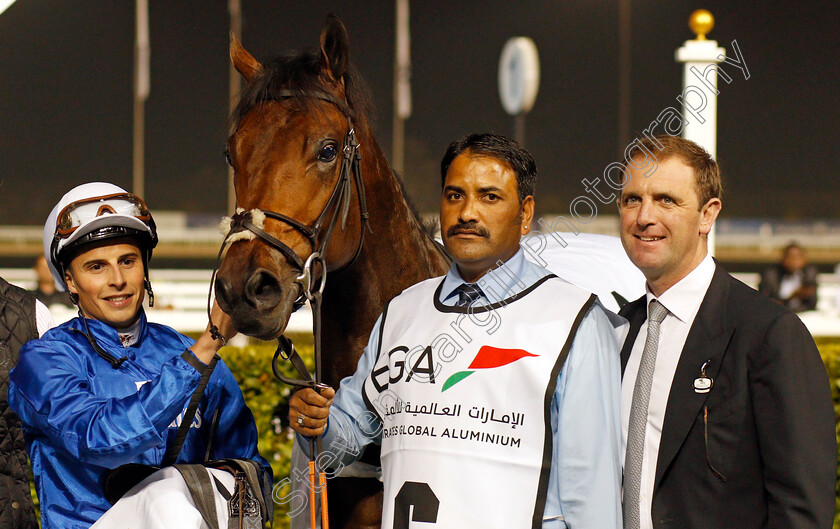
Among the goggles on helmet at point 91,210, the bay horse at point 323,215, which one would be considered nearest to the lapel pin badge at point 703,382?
the bay horse at point 323,215

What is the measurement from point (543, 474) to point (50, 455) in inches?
44.5

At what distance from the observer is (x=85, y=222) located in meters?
1.86

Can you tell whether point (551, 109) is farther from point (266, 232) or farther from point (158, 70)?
point (266, 232)

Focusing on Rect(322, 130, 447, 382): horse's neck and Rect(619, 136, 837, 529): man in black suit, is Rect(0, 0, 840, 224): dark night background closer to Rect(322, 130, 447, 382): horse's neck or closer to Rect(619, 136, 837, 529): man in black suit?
Rect(322, 130, 447, 382): horse's neck

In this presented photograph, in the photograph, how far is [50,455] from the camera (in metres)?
1.78

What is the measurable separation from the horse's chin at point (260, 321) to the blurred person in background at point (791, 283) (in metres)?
8.18

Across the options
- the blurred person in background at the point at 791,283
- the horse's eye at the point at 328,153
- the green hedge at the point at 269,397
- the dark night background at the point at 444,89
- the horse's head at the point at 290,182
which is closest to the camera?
the horse's head at the point at 290,182

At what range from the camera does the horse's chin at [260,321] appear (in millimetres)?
1752

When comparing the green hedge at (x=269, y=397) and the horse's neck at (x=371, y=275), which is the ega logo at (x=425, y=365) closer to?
the horse's neck at (x=371, y=275)

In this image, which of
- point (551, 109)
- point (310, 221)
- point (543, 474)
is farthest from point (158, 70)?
point (543, 474)

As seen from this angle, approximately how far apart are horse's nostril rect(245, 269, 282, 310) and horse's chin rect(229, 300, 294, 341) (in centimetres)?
2

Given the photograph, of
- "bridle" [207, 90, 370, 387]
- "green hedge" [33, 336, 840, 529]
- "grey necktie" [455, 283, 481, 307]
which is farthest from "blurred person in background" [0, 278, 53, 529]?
"green hedge" [33, 336, 840, 529]

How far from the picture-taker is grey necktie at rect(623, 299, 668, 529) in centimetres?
171

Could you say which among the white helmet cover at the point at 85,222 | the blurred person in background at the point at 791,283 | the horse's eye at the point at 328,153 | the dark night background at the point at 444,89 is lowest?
the white helmet cover at the point at 85,222
